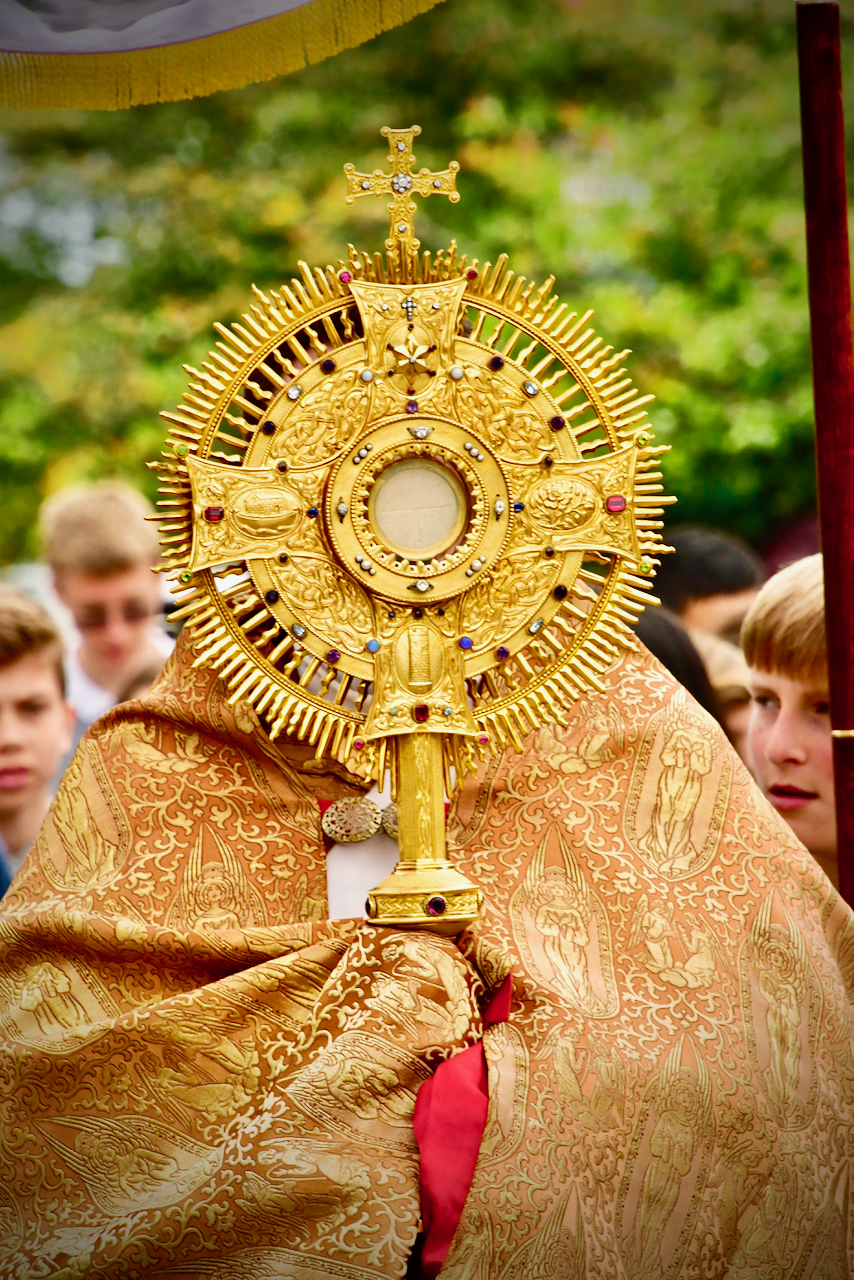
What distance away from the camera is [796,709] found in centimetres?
391

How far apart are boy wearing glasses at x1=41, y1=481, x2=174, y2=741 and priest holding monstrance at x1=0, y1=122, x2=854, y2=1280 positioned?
3325 millimetres

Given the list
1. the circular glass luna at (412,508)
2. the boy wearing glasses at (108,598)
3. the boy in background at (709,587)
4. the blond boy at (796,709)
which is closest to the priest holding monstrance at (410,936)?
the circular glass luna at (412,508)

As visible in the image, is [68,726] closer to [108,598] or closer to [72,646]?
[108,598]

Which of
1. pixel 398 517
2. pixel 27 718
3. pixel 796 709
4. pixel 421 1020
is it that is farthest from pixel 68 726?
→ pixel 421 1020

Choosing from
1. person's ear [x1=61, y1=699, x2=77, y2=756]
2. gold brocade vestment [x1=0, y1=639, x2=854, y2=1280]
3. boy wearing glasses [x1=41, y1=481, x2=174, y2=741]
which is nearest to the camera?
gold brocade vestment [x1=0, y1=639, x2=854, y2=1280]

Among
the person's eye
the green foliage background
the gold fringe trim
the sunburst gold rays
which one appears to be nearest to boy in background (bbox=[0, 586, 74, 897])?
the person's eye

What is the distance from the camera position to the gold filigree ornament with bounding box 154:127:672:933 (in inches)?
105

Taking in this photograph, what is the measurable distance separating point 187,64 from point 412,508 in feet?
4.28

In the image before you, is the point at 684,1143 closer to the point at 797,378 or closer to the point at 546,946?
the point at 546,946

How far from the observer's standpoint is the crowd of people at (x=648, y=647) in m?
3.91

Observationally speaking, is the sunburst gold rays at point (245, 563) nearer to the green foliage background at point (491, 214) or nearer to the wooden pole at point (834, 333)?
the wooden pole at point (834, 333)

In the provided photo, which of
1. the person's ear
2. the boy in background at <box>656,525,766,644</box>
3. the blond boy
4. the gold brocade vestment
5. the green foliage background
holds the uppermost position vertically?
the green foliage background

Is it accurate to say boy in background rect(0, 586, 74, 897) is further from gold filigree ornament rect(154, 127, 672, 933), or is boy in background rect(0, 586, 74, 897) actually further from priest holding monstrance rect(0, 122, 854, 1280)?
gold filigree ornament rect(154, 127, 672, 933)

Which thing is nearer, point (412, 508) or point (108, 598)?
point (412, 508)
